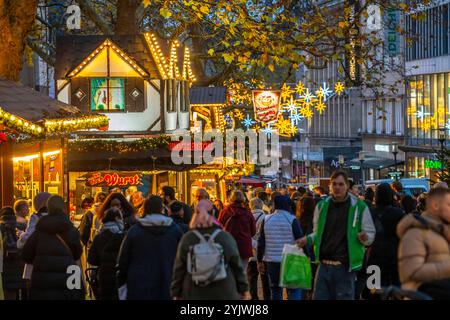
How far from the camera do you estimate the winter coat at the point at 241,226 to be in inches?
640

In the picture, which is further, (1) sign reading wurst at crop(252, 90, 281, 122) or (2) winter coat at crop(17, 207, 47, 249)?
(1) sign reading wurst at crop(252, 90, 281, 122)

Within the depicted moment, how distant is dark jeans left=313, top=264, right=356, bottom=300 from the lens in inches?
477

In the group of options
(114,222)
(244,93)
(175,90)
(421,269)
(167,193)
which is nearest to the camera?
(421,269)

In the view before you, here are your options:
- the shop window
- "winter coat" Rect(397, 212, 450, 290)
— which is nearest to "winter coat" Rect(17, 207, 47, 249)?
"winter coat" Rect(397, 212, 450, 290)

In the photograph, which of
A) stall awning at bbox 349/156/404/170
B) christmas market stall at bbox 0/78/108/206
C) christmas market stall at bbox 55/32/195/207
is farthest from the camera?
stall awning at bbox 349/156/404/170

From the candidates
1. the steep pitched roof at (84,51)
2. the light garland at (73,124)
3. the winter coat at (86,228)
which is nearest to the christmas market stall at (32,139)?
the light garland at (73,124)

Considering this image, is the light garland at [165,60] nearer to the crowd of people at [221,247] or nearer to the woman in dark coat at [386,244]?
the crowd of people at [221,247]

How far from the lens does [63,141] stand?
70.8ft

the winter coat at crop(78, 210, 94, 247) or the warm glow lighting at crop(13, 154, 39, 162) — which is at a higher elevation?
the warm glow lighting at crop(13, 154, 39, 162)

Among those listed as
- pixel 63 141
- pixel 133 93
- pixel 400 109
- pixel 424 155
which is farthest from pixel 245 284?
pixel 400 109

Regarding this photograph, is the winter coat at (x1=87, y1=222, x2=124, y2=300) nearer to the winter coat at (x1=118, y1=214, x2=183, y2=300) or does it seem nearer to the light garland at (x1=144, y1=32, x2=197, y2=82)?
the winter coat at (x1=118, y1=214, x2=183, y2=300)

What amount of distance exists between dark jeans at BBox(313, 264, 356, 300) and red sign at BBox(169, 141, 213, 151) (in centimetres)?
1933

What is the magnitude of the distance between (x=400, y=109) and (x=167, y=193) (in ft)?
199
